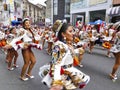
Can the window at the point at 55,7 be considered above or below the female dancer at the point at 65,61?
above

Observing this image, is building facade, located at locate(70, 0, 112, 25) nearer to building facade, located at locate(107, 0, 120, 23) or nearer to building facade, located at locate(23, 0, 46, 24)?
building facade, located at locate(107, 0, 120, 23)

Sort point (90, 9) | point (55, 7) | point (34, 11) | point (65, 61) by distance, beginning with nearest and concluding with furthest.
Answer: point (65, 61)
point (90, 9)
point (55, 7)
point (34, 11)

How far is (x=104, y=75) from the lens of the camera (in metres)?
7.73

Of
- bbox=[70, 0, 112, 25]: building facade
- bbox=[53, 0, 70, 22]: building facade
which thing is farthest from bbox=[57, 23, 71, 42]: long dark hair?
bbox=[53, 0, 70, 22]: building facade

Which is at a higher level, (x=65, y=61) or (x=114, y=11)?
(x=114, y=11)

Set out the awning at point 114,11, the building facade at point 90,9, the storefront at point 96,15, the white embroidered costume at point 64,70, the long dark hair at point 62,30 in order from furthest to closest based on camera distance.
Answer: the storefront at point 96,15
the building facade at point 90,9
the awning at point 114,11
the long dark hair at point 62,30
the white embroidered costume at point 64,70

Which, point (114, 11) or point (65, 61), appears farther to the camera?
point (114, 11)

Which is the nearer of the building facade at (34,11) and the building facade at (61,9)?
the building facade at (61,9)

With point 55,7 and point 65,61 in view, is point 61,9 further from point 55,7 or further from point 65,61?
point 65,61

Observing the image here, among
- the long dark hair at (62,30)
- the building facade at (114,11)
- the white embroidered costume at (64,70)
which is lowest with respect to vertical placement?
the white embroidered costume at (64,70)

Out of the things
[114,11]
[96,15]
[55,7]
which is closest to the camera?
[114,11]

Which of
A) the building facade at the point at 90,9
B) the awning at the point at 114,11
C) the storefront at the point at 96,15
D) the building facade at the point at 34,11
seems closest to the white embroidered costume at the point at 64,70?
the awning at the point at 114,11

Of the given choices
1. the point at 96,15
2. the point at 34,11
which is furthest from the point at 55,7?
the point at 34,11

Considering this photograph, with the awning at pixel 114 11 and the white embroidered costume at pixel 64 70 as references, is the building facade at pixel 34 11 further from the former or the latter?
the white embroidered costume at pixel 64 70
